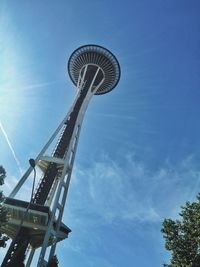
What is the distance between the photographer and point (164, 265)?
80.0 feet

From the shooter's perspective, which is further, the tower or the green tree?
the tower

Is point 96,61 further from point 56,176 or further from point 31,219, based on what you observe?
point 31,219

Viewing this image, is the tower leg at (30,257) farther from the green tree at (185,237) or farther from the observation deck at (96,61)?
the observation deck at (96,61)

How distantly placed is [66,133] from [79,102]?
7994 mm

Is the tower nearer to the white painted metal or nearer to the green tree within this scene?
the white painted metal

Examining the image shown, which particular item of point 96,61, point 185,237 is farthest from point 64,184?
point 96,61

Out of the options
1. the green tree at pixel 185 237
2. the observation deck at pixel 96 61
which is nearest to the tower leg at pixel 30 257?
the green tree at pixel 185 237

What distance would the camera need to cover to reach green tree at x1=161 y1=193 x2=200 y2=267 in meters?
23.1

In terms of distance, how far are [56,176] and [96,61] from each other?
92.4 ft

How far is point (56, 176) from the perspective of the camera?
40.1 metres

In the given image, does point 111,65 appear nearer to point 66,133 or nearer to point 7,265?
point 66,133

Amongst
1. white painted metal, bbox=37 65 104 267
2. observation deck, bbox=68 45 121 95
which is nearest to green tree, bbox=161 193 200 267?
white painted metal, bbox=37 65 104 267

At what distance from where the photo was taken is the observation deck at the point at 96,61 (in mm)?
57500

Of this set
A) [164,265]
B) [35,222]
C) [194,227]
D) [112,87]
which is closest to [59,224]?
[35,222]
